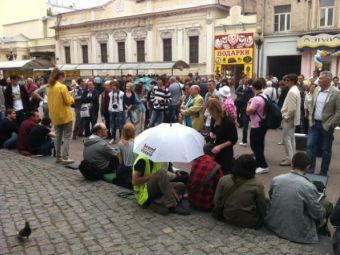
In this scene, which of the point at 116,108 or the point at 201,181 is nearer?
the point at 201,181

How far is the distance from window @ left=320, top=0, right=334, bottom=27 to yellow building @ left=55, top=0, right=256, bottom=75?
868cm

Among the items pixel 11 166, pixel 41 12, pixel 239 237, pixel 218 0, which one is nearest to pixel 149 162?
pixel 239 237

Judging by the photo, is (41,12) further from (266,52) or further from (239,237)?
(239,237)

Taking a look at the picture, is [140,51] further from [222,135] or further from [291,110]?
[222,135]

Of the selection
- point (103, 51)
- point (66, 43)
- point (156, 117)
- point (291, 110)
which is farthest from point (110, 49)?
point (291, 110)

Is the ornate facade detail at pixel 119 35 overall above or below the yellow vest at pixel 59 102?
above

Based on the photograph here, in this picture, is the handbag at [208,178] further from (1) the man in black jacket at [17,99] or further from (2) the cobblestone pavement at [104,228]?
(1) the man in black jacket at [17,99]

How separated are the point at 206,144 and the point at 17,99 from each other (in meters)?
6.20

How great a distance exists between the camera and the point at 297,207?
13.9 feet

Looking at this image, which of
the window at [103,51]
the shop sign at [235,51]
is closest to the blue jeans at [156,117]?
the shop sign at [235,51]

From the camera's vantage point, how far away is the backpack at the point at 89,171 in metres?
6.54

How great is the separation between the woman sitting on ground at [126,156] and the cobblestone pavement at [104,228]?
245 millimetres

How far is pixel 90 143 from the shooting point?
258 inches

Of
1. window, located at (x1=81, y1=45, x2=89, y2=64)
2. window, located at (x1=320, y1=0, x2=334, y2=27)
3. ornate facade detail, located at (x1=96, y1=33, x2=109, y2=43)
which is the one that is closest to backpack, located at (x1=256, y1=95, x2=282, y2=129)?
window, located at (x1=320, y1=0, x2=334, y2=27)
